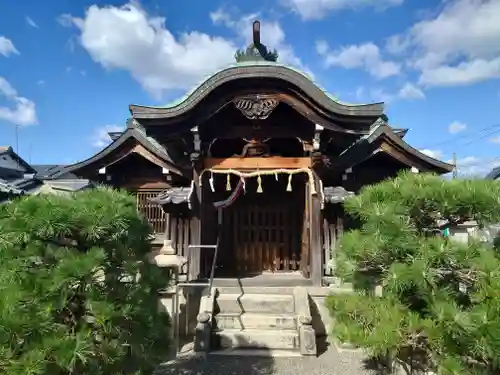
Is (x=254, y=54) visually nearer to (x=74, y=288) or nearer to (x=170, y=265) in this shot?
(x=170, y=265)

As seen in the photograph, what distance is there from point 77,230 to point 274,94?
5.61 meters

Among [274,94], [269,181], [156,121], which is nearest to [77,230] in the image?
[156,121]

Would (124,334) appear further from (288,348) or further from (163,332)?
(288,348)

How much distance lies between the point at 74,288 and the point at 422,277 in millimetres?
2860

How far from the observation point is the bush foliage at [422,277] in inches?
125

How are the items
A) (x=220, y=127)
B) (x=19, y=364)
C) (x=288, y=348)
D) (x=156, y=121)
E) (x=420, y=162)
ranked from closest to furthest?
1. (x=19, y=364)
2. (x=288, y=348)
3. (x=156, y=121)
4. (x=220, y=127)
5. (x=420, y=162)

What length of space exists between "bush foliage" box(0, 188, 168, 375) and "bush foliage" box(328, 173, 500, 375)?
6.55 feet

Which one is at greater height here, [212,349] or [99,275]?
[99,275]

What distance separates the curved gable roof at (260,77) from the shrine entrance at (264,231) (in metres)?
2.97

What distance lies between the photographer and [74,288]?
3.27m

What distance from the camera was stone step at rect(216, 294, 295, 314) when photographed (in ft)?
25.4

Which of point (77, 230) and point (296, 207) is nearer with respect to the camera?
point (77, 230)

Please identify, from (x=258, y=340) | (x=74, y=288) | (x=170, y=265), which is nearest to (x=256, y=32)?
(x=170, y=265)

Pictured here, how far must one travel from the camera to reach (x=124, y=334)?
3564 mm
